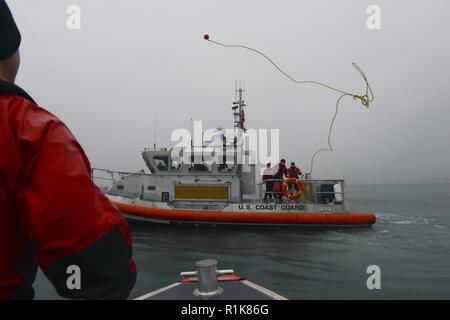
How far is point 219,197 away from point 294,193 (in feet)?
9.96

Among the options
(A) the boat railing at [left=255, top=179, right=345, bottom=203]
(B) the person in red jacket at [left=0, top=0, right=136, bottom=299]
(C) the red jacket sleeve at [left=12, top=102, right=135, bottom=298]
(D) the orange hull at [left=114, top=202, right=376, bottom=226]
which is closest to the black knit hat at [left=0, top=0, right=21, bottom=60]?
(B) the person in red jacket at [left=0, top=0, right=136, bottom=299]

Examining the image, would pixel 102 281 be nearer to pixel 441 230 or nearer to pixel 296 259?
pixel 296 259

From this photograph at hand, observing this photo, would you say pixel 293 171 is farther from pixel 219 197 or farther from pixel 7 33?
pixel 7 33

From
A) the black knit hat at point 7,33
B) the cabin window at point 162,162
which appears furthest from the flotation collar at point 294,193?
the black knit hat at point 7,33

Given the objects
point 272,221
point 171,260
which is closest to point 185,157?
point 272,221

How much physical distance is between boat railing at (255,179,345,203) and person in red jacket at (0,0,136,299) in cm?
1029

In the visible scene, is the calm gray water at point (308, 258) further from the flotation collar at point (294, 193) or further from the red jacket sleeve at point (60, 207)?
the red jacket sleeve at point (60, 207)

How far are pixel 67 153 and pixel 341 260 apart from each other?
6.87m

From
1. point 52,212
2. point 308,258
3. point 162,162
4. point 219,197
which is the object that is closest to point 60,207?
point 52,212

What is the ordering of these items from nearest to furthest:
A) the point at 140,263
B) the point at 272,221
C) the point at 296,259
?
the point at 140,263
the point at 296,259
the point at 272,221

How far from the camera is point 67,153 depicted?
2.44 ft

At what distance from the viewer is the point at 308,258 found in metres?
6.43

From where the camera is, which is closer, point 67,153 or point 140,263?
point 67,153

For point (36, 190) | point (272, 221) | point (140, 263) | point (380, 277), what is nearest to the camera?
point (36, 190)
